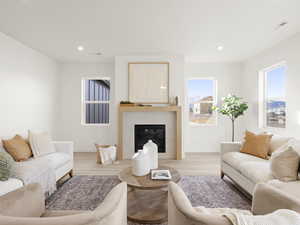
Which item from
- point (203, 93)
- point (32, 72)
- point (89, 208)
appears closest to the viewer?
point (89, 208)

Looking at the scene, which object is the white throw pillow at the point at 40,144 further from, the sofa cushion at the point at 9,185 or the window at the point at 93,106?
the window at the point at 93,106

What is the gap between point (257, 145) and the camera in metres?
2.88

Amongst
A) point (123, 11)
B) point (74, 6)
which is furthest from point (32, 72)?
point (123, 11)

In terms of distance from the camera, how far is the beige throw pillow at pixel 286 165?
1922 millimetres

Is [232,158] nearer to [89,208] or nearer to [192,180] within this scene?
[192,180]

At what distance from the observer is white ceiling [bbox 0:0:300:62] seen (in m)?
2.38

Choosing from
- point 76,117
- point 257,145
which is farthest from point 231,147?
point 76,117

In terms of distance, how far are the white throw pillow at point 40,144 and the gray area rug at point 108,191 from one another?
2.16 feet

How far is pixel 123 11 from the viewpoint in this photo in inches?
99.5

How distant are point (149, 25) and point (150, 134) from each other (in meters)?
2.62

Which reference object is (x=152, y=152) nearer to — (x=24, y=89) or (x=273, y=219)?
(x=273, y=219)

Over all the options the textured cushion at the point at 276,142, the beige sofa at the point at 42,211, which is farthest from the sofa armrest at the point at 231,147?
the beige sofa at the point at 42,211

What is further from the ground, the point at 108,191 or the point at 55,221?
the point at 55,221

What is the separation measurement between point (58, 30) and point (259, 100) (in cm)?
474
